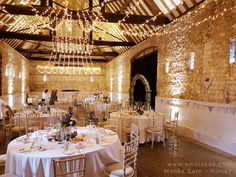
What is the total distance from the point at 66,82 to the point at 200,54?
54.1 feet

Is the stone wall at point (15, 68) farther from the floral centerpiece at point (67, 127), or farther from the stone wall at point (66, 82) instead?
the floral centerpiece at point (67, 127)

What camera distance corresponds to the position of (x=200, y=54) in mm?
7031

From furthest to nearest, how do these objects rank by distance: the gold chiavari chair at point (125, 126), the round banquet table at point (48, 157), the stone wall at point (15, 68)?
the stone wall at point (15, 68), the gold chiavari chair at point (125, 126), the round banquet table at point (48, 157)

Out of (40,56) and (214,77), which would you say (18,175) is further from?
(40,56)

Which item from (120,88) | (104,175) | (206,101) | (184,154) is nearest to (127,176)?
(104,175)

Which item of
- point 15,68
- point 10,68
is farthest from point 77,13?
point 15,68

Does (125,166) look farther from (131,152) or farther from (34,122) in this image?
(34,122)

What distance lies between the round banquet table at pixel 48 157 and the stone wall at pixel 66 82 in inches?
711

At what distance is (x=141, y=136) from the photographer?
6539 mm

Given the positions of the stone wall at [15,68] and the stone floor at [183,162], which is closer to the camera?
the stone floor at [183,162]

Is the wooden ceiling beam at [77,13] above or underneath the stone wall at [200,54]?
above

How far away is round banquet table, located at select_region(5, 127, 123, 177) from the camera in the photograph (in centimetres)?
304

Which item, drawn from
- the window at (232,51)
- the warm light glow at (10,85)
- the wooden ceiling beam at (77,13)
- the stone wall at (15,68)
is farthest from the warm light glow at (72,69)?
the window at (232,51)

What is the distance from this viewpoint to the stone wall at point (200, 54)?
19.2 ft
